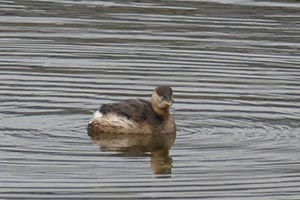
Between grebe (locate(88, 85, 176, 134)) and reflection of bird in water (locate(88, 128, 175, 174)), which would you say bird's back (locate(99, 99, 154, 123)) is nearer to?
grebe (locate(88, 85, 176, 134))

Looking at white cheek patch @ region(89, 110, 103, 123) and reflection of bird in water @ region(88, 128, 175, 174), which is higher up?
white cheek patch @ region(89, 110, 103, 123)

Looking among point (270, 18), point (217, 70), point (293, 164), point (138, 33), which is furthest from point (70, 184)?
point (270, 18)

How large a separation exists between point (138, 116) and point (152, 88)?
6.22 ft

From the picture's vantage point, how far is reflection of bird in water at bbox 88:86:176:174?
712 inches

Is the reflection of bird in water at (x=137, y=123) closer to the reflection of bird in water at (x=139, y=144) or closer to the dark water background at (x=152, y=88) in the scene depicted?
the reflection of bird in water at (x=139, y=144)

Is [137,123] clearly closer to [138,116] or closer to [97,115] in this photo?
[138,116]

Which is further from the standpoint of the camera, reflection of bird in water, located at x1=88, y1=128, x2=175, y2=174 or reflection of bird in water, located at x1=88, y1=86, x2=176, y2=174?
reflection of bird in water, located at x1=88, y1=86, x2=176, y2=174

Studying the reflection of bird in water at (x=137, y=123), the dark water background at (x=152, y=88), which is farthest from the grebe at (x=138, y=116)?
the dark water background at (x=152, y=88)

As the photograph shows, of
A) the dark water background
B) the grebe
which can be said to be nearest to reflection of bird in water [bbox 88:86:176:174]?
the grebe

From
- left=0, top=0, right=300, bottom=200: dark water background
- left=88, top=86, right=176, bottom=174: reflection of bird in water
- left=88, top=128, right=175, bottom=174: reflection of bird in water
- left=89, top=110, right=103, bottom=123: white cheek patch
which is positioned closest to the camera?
left=0, top=0, right=300, bottom=200: dark water background

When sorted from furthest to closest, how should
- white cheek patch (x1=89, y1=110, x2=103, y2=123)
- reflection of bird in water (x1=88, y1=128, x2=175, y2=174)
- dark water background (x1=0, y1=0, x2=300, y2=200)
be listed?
white cheek patch (x1=89, y1=110, x2=103, y2=123), reflection of bird in water (x1=88, y1=128, x2=175, y2=174), dark water background (x1=0, y1=0, x2=300, y2=200)

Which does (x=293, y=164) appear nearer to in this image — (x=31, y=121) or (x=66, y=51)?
(x=31, y=121)

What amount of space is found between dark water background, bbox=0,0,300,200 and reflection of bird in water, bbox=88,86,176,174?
0.80 ft

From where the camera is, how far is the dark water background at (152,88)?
15430 millimetres
